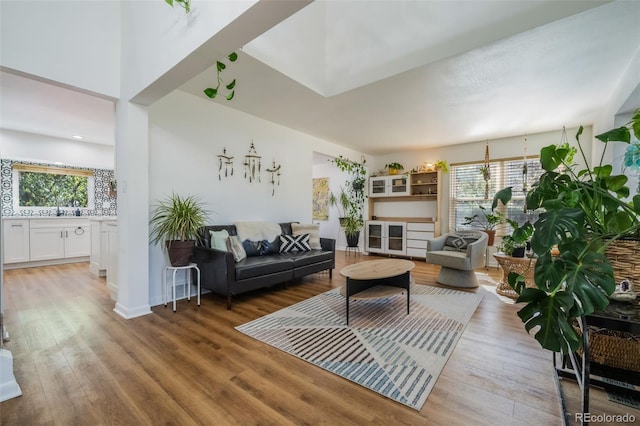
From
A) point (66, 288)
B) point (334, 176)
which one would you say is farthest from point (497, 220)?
point (66, 288)

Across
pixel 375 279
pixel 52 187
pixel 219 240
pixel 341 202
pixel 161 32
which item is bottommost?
pixel 375 279

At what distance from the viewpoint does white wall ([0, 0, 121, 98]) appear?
2.13 meters

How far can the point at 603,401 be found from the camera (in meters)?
1.54

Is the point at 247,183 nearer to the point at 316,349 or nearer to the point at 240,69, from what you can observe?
the point at 240,69

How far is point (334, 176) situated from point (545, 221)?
6.33m

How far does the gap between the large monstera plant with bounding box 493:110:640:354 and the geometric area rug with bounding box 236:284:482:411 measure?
87 cm

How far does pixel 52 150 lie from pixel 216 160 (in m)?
4.19

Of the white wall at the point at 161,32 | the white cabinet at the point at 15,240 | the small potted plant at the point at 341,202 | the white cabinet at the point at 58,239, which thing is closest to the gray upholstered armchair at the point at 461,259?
the small potted plant at the point at 341,202

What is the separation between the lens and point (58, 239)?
16.5 ft

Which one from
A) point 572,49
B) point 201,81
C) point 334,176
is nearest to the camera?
point 572,49

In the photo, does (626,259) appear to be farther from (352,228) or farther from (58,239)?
(58,239)

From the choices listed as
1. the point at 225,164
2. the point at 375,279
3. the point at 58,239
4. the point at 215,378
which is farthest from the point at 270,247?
the point at 58,239

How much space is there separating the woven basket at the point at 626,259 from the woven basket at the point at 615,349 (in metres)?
0.26

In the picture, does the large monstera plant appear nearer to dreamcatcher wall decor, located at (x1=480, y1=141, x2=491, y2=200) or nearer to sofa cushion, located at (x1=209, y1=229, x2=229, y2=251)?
sofa cushion, located at (x1=209, y1=229, x2=229, y2=251)
